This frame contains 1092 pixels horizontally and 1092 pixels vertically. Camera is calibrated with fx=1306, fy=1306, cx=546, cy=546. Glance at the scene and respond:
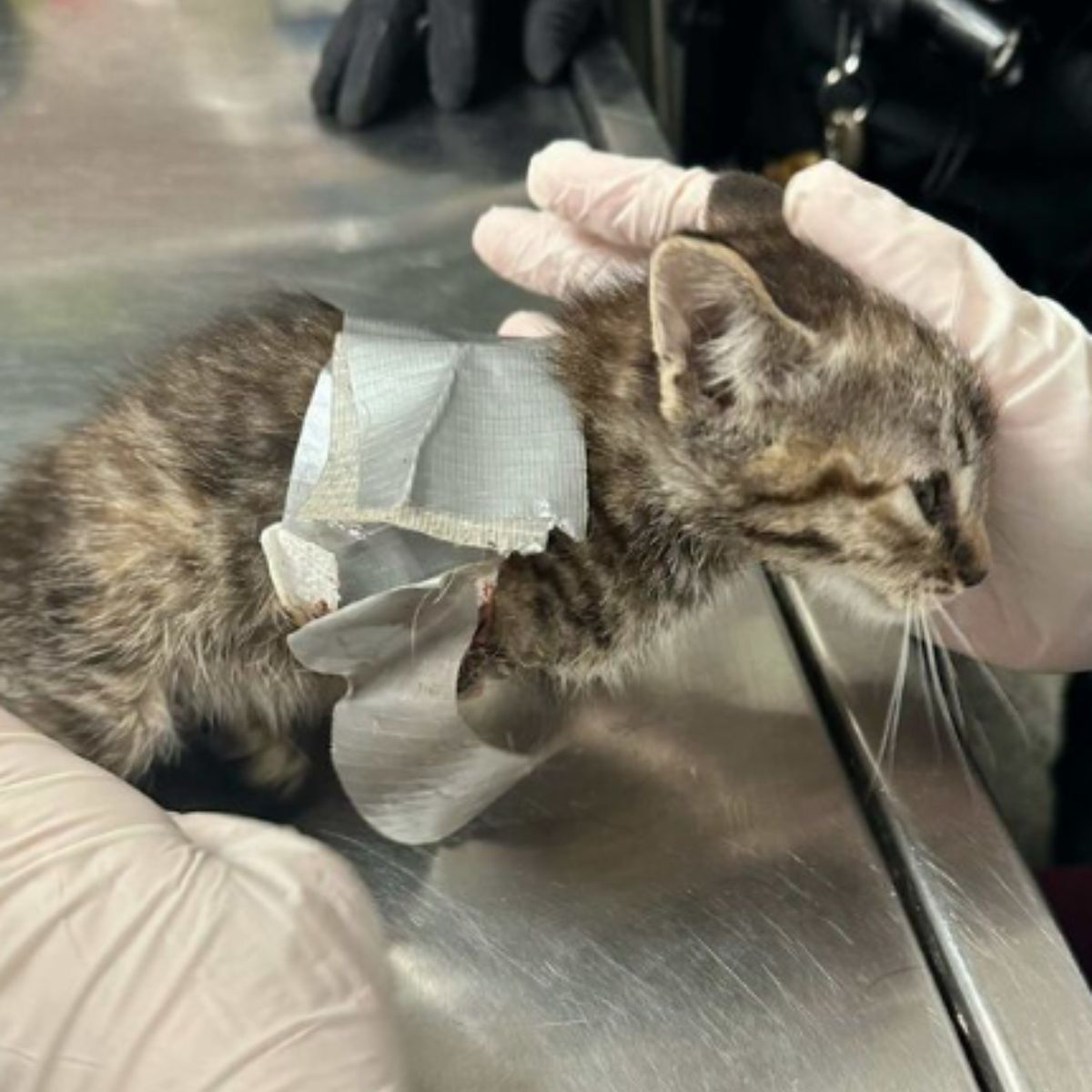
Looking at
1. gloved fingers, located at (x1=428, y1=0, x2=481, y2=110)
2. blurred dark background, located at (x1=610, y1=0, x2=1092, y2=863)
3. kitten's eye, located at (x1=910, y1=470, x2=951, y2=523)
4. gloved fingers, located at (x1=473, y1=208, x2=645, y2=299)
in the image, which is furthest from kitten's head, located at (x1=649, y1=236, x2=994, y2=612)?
gloved fingers, located at (x1=428, y1=0, x2=481, y2=110)

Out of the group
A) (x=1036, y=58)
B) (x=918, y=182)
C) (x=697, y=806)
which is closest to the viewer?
(x=697, y=806)

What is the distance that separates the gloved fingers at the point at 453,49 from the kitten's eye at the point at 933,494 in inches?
44.7

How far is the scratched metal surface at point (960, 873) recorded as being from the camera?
0.90 meters

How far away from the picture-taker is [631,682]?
46.1 inches

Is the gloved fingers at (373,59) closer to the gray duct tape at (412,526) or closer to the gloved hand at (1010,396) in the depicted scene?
the gloved hand at (1010,396)

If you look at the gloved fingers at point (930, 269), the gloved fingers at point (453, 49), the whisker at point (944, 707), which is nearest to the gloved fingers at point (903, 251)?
the gloved fingers at point (930, 269)

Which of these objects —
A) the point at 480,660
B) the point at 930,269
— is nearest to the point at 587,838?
the point at 480,660

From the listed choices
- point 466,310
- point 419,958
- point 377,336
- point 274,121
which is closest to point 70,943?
point 419,958

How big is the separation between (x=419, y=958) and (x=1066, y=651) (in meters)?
0.61

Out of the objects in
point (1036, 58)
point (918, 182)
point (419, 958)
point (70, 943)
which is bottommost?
point (419, 958)

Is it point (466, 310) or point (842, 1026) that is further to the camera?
point (466, 310)

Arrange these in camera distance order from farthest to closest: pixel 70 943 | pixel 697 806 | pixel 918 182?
1. pixel 918 182
2. pixel 697 806
3. pixel 70 943

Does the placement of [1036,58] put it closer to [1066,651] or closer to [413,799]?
[1066,651]

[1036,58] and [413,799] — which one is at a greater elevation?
[1036,58]
